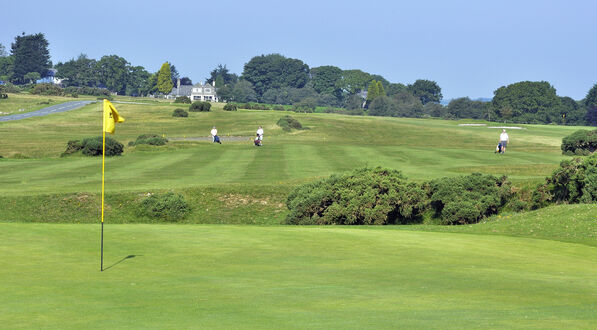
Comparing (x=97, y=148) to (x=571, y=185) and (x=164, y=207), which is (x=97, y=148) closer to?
(x=164, y=207)

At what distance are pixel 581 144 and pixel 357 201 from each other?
38.0 m

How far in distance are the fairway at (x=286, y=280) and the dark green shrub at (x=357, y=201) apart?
893cm

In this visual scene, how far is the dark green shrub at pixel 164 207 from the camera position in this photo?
104 feet

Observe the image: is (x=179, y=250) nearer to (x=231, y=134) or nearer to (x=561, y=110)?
(x=231, y=134)

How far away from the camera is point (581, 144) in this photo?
200 ft

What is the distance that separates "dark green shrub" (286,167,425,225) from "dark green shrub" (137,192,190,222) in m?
4.95

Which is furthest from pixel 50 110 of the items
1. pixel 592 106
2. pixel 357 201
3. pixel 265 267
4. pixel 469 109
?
pixel 265 267

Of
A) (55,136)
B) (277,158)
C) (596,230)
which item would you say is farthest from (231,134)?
(596,230)

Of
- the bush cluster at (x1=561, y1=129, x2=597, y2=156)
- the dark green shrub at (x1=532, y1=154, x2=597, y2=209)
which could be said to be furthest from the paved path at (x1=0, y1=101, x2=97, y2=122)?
the dark green shrub at (x1=532, y1=154, x2=597, y2=209)

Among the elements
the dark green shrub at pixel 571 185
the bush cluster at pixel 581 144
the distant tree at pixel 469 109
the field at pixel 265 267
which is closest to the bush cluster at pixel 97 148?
the field at pixel 265 267

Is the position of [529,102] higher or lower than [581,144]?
higher

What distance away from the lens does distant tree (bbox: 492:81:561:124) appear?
187 m

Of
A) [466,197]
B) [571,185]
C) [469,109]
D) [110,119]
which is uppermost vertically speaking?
[110,119]

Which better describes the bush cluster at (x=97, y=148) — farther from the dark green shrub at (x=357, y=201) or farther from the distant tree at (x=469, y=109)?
the distant tree at (x=469, y=109)
